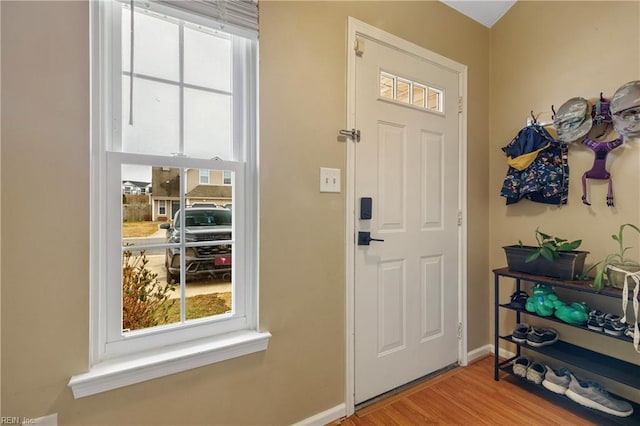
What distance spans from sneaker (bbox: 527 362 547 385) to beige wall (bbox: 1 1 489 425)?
17.0 inches

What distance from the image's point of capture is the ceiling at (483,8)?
2.10m

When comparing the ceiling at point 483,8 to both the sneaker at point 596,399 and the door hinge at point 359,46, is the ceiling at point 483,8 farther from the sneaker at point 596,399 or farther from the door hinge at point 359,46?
the sneaker at point 596,399

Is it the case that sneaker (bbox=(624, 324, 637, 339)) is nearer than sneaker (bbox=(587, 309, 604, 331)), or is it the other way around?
sneaker (bbox=(624, 324, 637, 339))

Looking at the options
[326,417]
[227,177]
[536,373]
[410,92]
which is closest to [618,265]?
[536,373]

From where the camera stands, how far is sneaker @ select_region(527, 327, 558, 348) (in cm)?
188

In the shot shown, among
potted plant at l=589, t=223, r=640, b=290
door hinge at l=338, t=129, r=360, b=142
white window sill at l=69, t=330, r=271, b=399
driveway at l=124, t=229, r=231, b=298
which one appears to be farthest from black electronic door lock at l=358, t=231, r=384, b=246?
potted plant at l=589, t=223, r=640, b=290

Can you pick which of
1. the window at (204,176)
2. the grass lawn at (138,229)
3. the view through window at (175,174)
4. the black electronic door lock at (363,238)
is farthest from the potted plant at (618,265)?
the grass lawn at (138,229)

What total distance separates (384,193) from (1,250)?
1.67m

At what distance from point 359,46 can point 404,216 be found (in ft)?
3.41

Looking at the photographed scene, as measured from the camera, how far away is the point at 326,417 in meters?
1.58

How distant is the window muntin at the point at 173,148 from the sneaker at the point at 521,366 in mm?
1758

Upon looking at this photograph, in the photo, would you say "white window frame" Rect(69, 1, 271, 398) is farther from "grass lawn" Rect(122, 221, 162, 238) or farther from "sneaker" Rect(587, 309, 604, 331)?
"sneaker" Rect(587, 309, 604, 331)

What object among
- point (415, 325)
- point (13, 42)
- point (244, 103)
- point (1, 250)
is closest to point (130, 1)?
point (13, 42)

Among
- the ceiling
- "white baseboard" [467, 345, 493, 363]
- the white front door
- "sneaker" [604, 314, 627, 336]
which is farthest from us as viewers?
"white baseboard" [467, 345, 493, 363]
